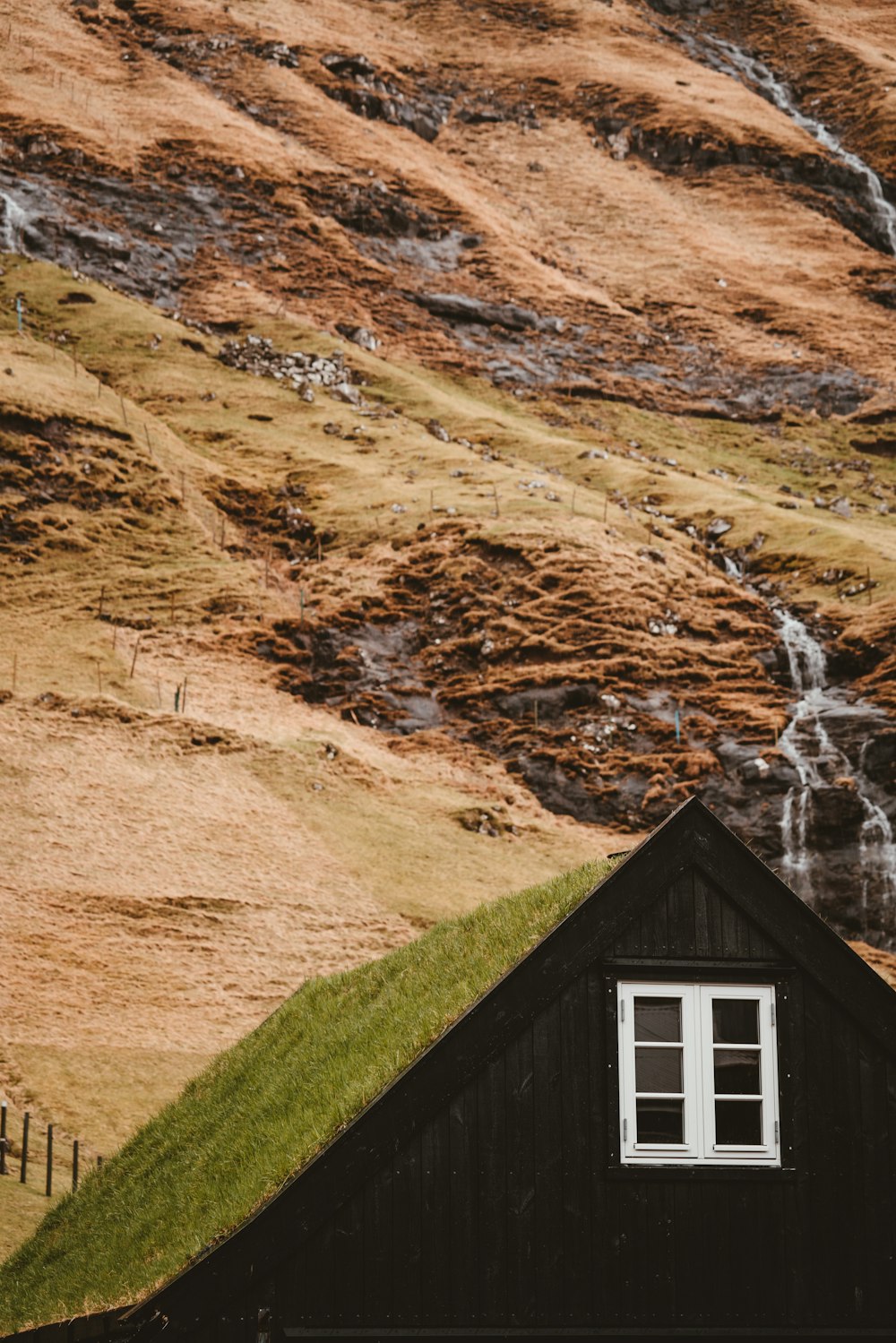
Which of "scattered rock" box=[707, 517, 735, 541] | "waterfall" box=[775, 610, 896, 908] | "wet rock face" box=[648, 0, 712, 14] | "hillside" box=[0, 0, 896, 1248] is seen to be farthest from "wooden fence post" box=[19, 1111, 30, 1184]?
"wet rock face" box=[648, 0, 712, 14]

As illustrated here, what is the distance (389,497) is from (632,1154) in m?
68.1

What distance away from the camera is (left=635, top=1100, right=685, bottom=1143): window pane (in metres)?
13.0

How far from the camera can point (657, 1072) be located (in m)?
13.1

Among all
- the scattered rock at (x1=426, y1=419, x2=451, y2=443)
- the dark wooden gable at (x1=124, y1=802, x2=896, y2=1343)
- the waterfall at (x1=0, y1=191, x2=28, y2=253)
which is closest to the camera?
the dark wooden gable at (x1=124, y1=802, x2=896, y2=1343)

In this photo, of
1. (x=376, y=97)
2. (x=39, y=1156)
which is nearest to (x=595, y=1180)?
(x=39, y=1156)

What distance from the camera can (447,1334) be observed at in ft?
40.1

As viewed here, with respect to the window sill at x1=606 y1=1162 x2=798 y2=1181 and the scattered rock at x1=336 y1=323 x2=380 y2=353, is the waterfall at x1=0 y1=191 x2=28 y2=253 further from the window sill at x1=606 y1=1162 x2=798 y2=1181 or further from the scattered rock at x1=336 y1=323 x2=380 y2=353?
the window sill at x1=606 y1=1162 x2=798 y2=1181

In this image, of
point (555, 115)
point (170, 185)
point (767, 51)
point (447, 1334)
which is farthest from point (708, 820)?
point (767, 51)

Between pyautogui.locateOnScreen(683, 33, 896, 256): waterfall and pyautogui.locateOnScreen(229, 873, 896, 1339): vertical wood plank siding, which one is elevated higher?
pyautogui.locateOnScreen(683, 33, 896, 256): waterfall

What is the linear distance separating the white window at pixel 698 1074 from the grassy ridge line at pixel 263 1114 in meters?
1.30

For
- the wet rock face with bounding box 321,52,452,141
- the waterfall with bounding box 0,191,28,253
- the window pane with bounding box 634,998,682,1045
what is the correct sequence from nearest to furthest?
the window pane with bounding box 634,998,682,1045, the waterfall with bounding box 0,191,28,253, the wet rock face with bounding box 321,52,452,141

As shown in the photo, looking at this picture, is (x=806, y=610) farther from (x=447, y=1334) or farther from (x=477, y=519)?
(x=447, y=1334)

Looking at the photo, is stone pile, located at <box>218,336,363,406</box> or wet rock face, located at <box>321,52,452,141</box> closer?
stone pile, located at <box>218,336,363,406</box>

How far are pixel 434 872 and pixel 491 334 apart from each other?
238ft
